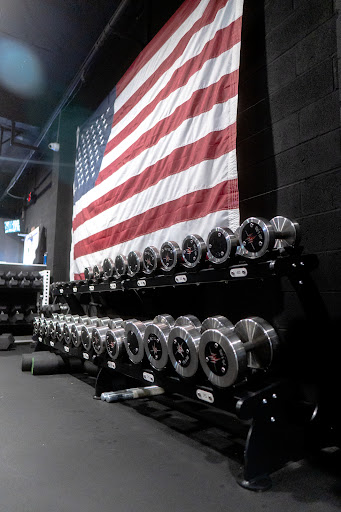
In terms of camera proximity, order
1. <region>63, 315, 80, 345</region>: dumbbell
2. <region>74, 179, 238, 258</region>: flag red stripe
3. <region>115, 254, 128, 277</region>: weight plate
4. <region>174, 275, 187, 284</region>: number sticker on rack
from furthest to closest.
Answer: <region>63, 315, 80, 345</region>: dumbbell → <region>115, 254, 128, 277</region>: weight plate → <region>74, 179, 238, 258</region>: flag red stripe → <region>174, 275, 187, 284</region>: number sticker on rack

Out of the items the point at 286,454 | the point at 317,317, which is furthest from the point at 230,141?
the point at 286,454

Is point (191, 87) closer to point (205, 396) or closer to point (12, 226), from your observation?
point (205, 396)

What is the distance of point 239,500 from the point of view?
1138mm

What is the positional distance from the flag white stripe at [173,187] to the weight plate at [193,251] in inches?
16.8

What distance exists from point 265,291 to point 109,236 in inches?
68.6

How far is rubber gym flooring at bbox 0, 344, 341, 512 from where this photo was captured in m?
1.12

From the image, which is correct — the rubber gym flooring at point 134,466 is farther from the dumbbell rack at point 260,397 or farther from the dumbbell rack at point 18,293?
the dumbbell rack at point 18,293

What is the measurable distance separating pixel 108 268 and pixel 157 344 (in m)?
1.15

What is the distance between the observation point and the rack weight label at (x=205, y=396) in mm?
1477

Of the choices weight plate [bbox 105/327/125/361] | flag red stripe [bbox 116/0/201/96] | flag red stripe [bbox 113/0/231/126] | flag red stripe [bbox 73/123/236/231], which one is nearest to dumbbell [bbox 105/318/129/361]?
weight plate [bbox 105/327/125/361]

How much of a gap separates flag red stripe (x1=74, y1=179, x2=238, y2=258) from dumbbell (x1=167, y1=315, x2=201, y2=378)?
2.48ft

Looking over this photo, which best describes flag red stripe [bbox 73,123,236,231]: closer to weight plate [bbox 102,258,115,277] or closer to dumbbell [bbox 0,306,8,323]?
weight plate [bbox 102,258,115,277]

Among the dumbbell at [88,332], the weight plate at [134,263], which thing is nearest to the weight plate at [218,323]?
the weight plate at [134,263]

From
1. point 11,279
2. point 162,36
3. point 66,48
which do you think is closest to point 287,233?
point 162,36
